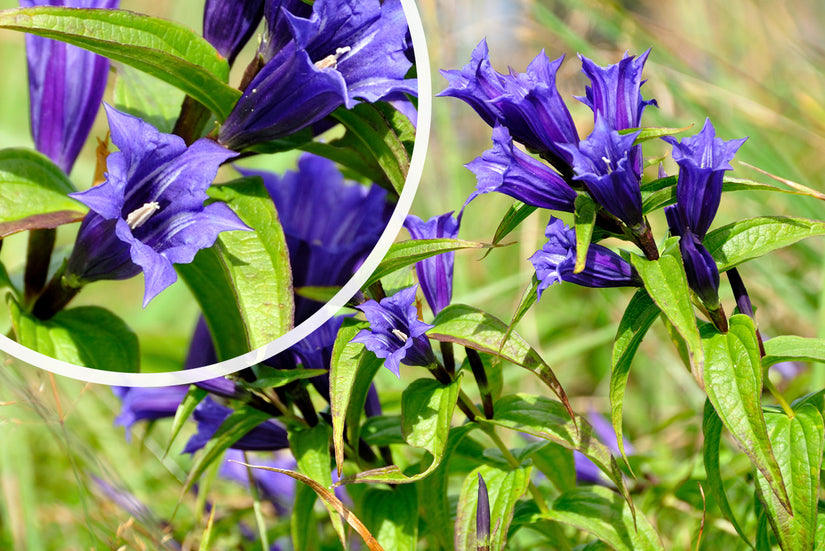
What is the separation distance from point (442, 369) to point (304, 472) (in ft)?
0.39

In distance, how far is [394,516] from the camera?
586 mm

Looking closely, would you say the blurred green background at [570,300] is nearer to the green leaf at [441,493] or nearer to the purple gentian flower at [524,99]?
the green leaf at [441,493]

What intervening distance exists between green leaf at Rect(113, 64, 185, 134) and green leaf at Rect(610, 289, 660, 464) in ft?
1.32

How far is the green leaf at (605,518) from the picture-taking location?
21.3 inches

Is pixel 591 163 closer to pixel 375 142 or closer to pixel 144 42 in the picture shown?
pixel 375 142

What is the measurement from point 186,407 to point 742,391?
392mm

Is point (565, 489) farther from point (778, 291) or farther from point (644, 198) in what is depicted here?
point (778, 291)

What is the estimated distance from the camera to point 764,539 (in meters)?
0.53

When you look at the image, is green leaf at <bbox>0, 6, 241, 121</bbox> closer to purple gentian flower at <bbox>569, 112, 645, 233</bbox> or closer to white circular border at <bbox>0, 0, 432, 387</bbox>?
white circular border at <bbox>0, 0, 432, 387</bbox>

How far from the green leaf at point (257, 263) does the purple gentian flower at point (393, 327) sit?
6 cm

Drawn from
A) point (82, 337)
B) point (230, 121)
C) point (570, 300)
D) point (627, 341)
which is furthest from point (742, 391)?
point (570, 300)

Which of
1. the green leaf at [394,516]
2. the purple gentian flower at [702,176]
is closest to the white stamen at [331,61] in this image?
the purple gentian flower at [702,176]

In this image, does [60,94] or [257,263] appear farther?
[60,94]

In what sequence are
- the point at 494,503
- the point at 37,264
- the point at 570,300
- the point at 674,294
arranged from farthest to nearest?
the point at 570,300 < the point at 37,264 < the point at 494,503 < the point at 674,294
